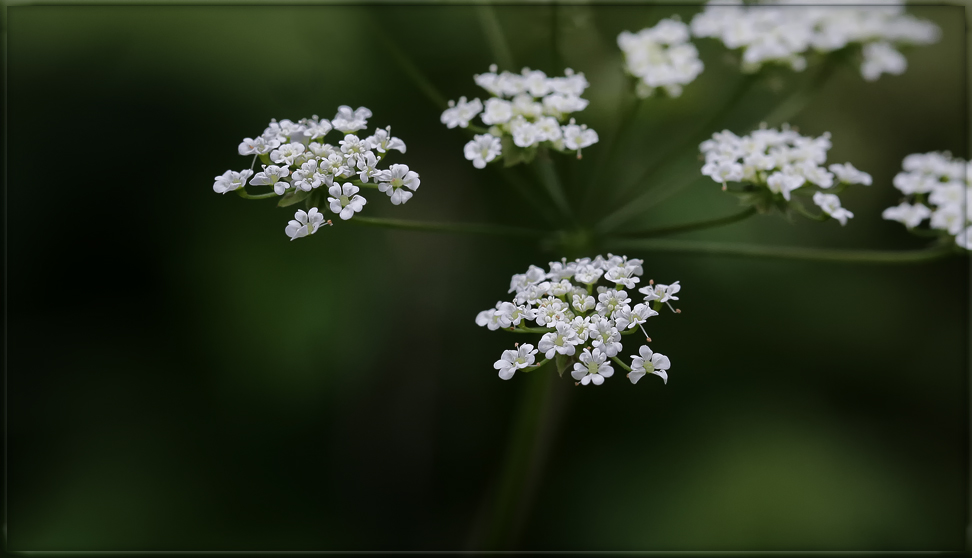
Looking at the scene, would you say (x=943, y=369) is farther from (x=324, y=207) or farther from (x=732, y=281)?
(x=324, y=207)

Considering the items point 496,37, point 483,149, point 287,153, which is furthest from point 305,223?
point 496,37

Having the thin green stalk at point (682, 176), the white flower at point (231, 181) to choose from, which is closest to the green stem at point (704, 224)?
the thin green stalk at point (682, 176)

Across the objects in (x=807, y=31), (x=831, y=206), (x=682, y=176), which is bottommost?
(x=831, y=206)

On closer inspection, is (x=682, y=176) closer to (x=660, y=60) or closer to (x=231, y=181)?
(x=660, y=60)

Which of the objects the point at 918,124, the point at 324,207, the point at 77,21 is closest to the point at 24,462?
the point at 77,21

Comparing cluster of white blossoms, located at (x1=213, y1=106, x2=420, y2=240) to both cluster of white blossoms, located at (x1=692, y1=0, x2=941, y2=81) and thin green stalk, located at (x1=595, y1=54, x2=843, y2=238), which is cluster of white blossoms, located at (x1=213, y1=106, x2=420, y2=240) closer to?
thin green stalk, located at (x1=595, y1=54, x2=843, y2=238)

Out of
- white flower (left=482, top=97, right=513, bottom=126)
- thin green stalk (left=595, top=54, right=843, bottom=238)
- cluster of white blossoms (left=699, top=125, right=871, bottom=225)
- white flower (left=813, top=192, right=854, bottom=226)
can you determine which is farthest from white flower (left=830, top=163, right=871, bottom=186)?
white flower (left=482, top=97, right=513, bottom=126)
